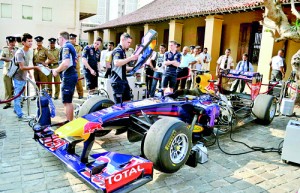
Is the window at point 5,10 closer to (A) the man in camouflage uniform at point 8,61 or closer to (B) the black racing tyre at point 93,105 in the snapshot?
(A) the man in camouflage uniform at point 8,61

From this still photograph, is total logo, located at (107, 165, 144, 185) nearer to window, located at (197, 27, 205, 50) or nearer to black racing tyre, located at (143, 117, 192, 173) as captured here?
black racing tyre, located at (143, 117, 192, 173)

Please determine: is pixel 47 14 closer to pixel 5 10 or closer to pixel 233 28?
pixel 5 10

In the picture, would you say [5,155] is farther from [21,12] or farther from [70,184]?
[21,12]

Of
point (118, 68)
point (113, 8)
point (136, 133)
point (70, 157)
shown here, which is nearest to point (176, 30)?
point (118, 68)

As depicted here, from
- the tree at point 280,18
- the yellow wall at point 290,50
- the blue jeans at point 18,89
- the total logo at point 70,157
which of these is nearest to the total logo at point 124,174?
the total logo at point 70,157

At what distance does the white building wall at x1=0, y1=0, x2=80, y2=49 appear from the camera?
3238 centimetres

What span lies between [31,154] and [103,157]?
1.52 metres

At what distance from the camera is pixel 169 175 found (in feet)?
12.7

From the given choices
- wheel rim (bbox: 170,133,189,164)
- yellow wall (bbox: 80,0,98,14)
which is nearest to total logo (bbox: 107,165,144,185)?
wheel rim (bbox: 170,133,189,164)

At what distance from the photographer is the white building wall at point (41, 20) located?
3238 centimetres

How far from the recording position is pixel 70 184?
3.49 meters

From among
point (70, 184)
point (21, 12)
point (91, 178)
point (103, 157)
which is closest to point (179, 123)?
point (103, 157)

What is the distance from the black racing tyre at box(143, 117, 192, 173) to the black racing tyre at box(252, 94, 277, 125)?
10.5 ft

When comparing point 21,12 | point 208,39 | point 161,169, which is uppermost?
point 21,12
